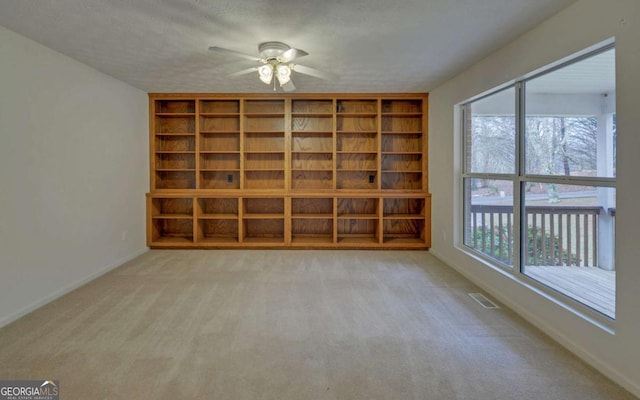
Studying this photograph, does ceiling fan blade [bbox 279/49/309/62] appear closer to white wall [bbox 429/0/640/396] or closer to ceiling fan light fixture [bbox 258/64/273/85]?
ceiling fan light fixture [bbox 258/64/273/85]

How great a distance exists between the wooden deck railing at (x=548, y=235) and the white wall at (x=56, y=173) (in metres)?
4.41

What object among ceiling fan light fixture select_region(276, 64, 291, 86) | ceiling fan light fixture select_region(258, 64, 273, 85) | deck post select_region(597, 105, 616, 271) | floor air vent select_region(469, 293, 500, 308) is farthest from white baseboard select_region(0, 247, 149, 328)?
deck post select_region(597, 105, 616, 271)

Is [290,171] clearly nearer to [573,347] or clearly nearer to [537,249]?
[537,249]

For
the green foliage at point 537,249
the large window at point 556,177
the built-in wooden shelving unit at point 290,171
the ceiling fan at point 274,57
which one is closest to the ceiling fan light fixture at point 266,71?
the ceiling fan at point 274,57

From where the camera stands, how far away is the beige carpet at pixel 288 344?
1.76 metres

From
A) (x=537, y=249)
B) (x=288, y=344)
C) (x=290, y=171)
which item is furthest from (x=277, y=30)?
(x=537, y=249)

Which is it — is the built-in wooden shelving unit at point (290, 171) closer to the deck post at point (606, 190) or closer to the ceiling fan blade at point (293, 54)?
the ceiling fan blade at point (293, 54)

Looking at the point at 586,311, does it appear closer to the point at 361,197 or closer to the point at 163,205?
the point at 361,197

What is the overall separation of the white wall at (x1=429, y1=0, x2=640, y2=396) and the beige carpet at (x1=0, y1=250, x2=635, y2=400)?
13 cm

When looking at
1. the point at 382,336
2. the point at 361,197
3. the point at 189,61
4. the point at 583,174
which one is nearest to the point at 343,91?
the point at 361,197

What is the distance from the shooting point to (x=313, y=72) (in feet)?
12.0

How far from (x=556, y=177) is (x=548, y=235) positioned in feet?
2.24

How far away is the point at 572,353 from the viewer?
2094 millimetres

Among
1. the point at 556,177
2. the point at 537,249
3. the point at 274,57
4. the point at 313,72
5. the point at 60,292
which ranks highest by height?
the point at 313,72
